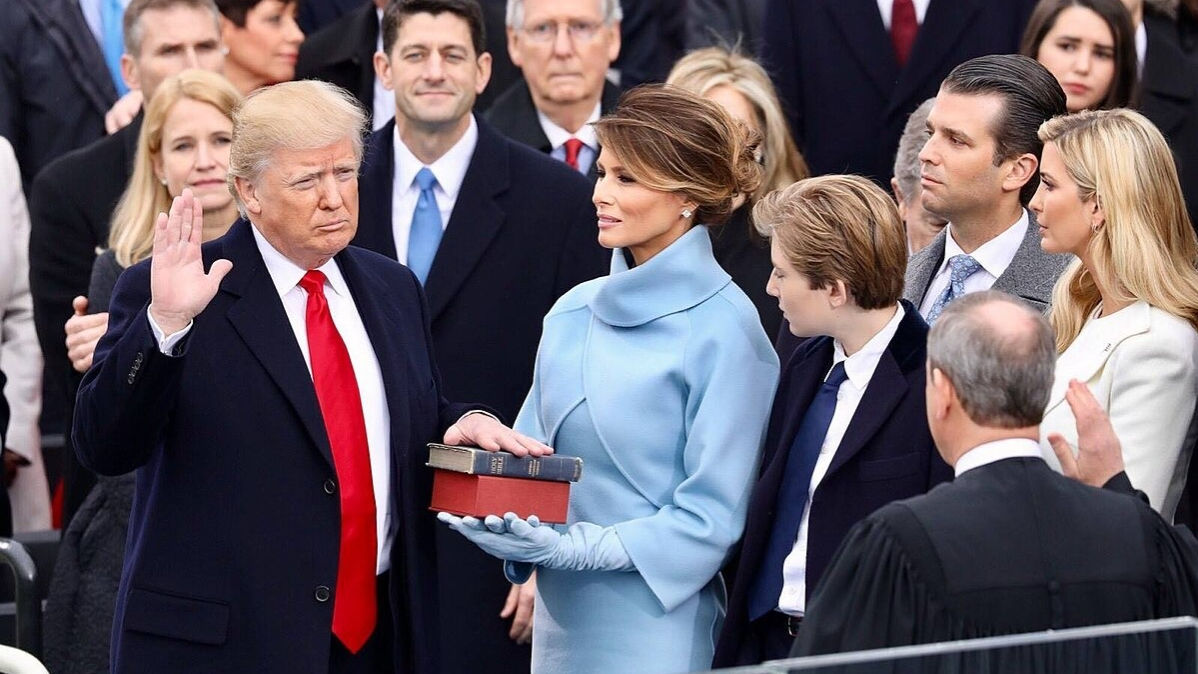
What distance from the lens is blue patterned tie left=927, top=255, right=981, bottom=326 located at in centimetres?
489

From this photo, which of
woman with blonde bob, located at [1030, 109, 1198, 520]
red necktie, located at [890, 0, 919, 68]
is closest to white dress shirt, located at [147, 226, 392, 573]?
woman with blonde bob, located at [1030, 109, 1198, 520]

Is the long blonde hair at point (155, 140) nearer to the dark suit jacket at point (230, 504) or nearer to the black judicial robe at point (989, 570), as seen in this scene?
the dark suit jacket at point (230, 504)

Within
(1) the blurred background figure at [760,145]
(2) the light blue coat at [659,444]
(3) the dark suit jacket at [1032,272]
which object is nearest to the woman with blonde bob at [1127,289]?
(3) the dark suit jacket at [1032,272]

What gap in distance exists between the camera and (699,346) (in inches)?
173

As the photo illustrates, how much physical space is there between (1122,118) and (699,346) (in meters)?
1.11

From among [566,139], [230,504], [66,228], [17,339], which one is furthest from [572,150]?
[230,504]

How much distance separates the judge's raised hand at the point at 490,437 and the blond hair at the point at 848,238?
27.0 inches

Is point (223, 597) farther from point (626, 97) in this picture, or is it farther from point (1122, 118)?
point (1122, 118)

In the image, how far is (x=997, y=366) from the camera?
3479 mm

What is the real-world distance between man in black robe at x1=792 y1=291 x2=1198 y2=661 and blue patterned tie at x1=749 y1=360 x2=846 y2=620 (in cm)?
67

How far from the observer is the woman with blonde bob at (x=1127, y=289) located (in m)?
4.30

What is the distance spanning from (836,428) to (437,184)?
84.5 inches

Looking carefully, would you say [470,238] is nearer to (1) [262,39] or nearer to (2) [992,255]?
(2) [992,255]

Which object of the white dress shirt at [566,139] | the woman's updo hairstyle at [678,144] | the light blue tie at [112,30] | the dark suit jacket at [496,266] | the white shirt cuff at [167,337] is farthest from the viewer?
the light blue tie at [112,30]
